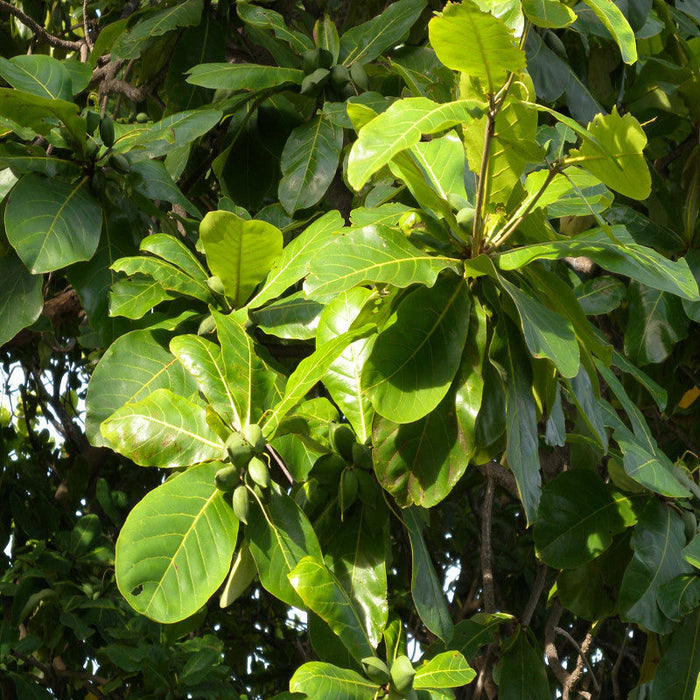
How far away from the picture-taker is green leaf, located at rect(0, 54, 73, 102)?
168cm

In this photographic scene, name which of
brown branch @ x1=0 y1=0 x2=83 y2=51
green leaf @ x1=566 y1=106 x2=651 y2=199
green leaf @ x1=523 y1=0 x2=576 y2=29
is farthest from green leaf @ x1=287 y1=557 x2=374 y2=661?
brown branch @ x1=0 y1=0 x2=83 y2=51

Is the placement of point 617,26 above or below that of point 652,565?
above

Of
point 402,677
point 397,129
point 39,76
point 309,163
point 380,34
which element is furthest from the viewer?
point 380,34

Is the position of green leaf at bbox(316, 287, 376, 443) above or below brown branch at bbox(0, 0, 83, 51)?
below

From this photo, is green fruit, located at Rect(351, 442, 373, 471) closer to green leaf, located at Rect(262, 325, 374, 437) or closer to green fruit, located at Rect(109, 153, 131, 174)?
green leaf, located at Rect(262, 325, 374, 437)

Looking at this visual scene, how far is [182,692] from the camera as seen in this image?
8.23ft

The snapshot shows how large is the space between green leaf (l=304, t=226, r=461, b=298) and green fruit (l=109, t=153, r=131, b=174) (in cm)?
67

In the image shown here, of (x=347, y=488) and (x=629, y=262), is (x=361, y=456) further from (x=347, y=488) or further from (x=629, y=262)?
(x=629, y=262)

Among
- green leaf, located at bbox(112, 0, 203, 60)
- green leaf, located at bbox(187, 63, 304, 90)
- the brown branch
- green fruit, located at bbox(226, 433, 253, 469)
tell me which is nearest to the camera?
green fruit, located at bbox(226, 433, 253, 469)

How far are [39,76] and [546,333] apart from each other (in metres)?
1.18

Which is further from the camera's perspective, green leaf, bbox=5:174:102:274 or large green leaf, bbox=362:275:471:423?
green leaf, bbox=5:174:102:274

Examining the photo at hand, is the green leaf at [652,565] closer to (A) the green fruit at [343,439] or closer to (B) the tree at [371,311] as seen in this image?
(B) the tree at [371,311]

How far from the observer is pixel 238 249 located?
60.3 inches

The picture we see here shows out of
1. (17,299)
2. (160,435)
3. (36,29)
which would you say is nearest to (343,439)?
(160,435)
